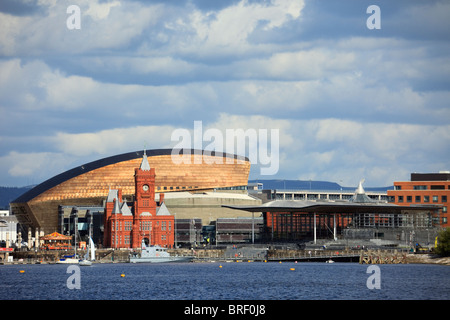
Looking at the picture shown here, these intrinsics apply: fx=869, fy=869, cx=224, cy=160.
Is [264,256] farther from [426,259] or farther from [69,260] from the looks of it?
[69,260]

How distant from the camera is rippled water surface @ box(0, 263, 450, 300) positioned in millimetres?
95562

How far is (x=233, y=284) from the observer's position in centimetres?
11106

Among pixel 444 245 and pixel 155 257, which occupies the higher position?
pixel 444 245

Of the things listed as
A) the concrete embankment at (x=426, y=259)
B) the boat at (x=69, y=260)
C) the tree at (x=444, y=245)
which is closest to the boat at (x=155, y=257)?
the boat at (x=69, y=260)

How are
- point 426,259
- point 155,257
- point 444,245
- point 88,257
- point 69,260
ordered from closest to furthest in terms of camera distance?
point 444,245
point 426,259
point 88,257
point 155,257
point 69,260

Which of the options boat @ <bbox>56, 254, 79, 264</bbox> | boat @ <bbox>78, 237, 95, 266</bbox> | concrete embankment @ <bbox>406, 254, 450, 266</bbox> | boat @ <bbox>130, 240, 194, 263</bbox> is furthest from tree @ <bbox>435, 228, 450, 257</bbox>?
boat @ <bbox>56, 254, 79, 264</bbox>

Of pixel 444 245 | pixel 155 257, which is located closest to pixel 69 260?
pixel 155 257

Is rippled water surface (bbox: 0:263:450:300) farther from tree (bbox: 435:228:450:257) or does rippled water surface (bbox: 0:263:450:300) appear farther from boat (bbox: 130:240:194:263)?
boat (bbox: 130:240:194:263)

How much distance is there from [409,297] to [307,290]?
555 inches

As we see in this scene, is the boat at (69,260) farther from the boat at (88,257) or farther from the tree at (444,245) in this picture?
the tree at (444,245)

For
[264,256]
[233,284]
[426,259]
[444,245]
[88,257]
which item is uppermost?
[444,245]

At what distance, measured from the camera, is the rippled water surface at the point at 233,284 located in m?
95.6

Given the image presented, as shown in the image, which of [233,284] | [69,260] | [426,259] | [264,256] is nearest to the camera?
[233,284]
